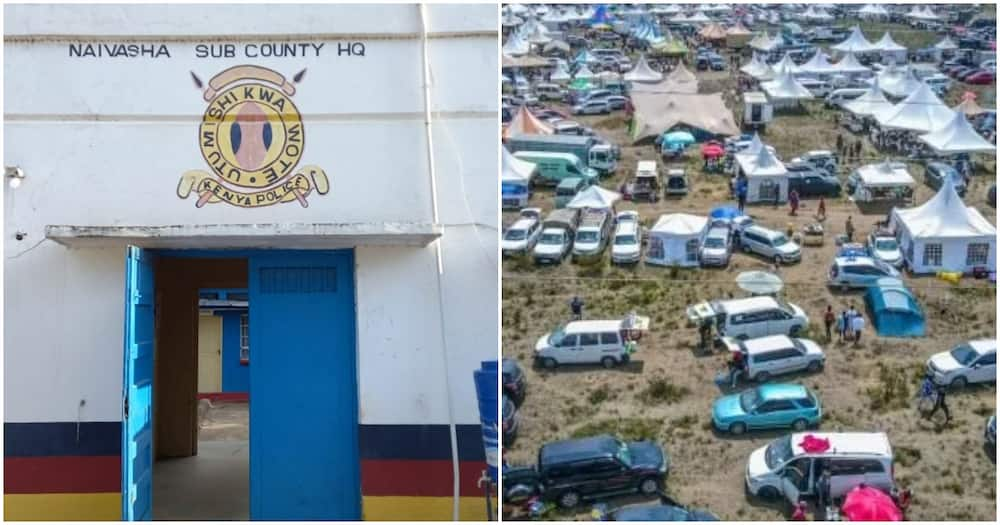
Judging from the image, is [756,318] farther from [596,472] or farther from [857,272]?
[596,472]

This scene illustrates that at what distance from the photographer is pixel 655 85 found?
7082mm

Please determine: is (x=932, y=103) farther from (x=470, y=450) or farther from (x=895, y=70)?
(x=470, y=450)

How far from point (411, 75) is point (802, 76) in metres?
2.34

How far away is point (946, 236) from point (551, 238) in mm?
2183

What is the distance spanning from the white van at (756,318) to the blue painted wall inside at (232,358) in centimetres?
1166

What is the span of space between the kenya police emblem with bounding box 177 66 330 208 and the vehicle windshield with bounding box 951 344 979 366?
3.57 metres

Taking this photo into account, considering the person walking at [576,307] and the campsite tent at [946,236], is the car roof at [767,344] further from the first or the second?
the person walking at [576,307]

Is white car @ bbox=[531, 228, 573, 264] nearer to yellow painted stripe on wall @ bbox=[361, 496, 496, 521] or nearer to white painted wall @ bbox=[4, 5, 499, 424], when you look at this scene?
white painted wall @ bbox=[4, 5, 499, 424]

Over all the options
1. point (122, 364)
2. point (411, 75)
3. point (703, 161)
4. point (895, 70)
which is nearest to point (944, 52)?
point (895, 70)

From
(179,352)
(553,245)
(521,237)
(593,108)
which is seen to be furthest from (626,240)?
(179,352)

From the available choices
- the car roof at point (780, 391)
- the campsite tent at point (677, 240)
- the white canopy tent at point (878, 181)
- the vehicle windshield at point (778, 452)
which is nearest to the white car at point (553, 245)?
the campsite tent at point (677, 240)

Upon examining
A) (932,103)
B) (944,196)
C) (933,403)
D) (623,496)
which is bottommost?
(623,496)

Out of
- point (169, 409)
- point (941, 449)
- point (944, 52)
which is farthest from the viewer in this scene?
point (169, 409)

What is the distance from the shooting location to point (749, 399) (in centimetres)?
636
